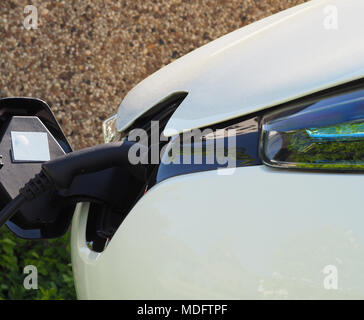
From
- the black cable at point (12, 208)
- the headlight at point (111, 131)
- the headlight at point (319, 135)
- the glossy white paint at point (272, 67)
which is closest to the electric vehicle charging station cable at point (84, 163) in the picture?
the black cable at point (12, 208)

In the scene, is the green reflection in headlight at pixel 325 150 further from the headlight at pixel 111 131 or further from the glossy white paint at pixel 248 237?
the headlight at pixel 111 131

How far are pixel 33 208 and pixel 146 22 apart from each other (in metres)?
2.59

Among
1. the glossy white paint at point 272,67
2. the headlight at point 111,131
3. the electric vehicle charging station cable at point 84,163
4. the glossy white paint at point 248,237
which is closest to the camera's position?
the glossy white paint at point 248,237

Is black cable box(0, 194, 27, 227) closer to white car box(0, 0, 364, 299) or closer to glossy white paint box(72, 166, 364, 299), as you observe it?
white car box(0, 0, 364, 299)

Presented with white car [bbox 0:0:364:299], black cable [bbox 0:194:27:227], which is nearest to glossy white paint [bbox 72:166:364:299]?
white car [bbox 0:0:364:299]

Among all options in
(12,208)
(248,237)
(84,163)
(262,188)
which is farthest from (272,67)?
(12,208)

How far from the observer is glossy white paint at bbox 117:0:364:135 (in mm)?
1377

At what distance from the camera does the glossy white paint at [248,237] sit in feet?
4.15

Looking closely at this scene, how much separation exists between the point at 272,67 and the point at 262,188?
1.03ft

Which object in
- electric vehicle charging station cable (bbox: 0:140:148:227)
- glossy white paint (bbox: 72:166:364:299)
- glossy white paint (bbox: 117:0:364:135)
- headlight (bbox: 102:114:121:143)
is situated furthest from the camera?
headlight (bbox: 102:114:121:143)

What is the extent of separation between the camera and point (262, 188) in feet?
4.32
